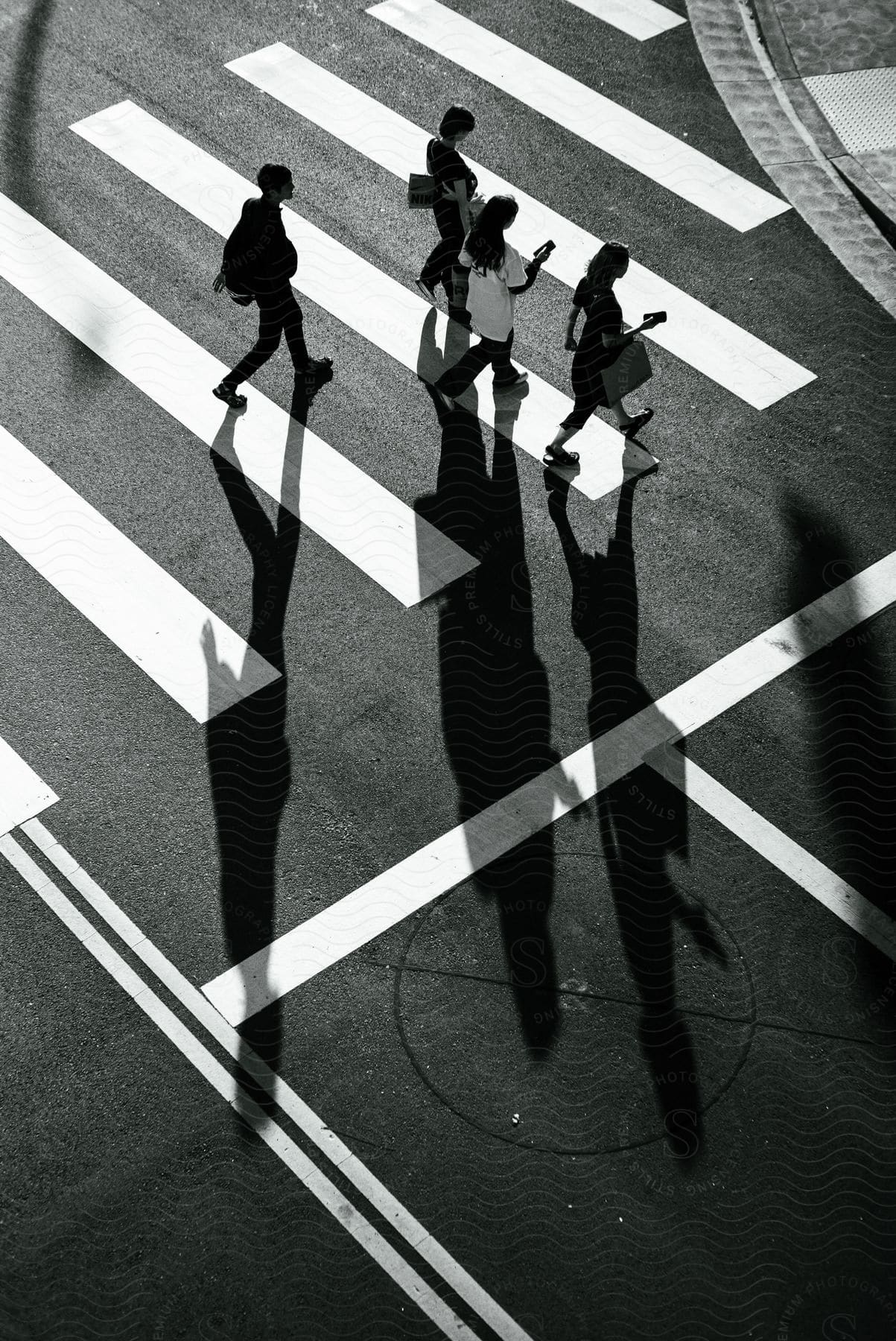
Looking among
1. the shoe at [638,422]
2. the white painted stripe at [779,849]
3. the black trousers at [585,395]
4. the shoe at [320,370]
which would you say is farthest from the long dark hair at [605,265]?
the white painted stripe at [779,849]

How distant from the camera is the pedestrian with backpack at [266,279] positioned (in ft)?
27.0

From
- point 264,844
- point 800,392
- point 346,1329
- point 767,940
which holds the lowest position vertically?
point 346,1329

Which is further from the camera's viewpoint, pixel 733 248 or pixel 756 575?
pixel 733 248

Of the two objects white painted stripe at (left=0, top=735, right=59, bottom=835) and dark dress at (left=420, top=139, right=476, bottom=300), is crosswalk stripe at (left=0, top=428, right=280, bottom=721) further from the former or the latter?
dark dress at (left=420, top=139, right=476, bottom=300)

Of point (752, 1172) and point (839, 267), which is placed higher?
point (839, 267)

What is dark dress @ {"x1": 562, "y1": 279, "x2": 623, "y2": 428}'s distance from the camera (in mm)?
8172

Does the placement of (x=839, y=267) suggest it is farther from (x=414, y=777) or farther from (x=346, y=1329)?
(x=346, y=1329)

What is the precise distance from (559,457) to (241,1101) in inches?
189

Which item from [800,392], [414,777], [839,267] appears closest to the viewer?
[414,777]

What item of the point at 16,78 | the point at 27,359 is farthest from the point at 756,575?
the point at 16,78

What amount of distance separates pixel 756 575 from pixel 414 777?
8.96ft

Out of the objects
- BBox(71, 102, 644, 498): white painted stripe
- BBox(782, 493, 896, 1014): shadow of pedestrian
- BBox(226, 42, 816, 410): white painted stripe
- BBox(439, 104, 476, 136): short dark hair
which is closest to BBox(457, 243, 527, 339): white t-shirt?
BBox(71, 102, 644, 498): white painted stripe

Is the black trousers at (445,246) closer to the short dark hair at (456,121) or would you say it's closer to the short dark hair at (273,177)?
the short dark hair at (456,121)

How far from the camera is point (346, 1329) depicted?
5.79m
